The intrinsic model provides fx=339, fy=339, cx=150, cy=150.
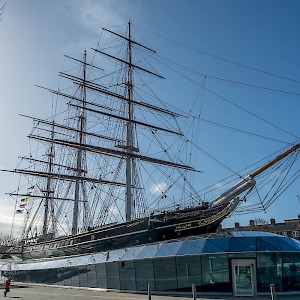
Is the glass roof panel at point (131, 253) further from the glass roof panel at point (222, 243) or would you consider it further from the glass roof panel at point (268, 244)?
the glass roof panel at point (268, 244)

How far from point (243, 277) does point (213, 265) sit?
158cm

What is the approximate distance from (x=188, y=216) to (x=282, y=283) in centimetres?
816

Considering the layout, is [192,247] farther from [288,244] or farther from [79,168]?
[79,168]

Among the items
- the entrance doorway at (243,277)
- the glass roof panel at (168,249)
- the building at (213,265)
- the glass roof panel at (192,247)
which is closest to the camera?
the entrance doorway at (243,277)

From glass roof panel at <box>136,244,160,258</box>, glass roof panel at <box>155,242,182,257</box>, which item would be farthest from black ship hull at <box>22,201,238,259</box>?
glass roof panel at <box>155,242,182,257</box>

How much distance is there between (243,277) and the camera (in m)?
17.2

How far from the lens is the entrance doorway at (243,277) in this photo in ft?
55.6

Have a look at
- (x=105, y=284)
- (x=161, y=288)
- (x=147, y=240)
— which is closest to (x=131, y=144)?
(x=147, y=240)

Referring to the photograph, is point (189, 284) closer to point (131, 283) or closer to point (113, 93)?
point (131, 283)

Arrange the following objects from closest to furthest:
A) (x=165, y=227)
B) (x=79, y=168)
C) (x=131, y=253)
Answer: (x=131, y=253)
(x=165, y=227)
(x=79, y=168)

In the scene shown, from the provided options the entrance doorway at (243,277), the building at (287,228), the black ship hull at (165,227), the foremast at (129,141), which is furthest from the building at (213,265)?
the building at (287,228)

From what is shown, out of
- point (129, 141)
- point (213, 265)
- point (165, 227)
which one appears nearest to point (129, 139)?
point (129, 141)

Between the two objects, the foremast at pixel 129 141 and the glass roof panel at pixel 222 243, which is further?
the foremast at pixel 129 141

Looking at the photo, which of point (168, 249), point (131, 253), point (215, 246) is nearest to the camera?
point (215, 246)
